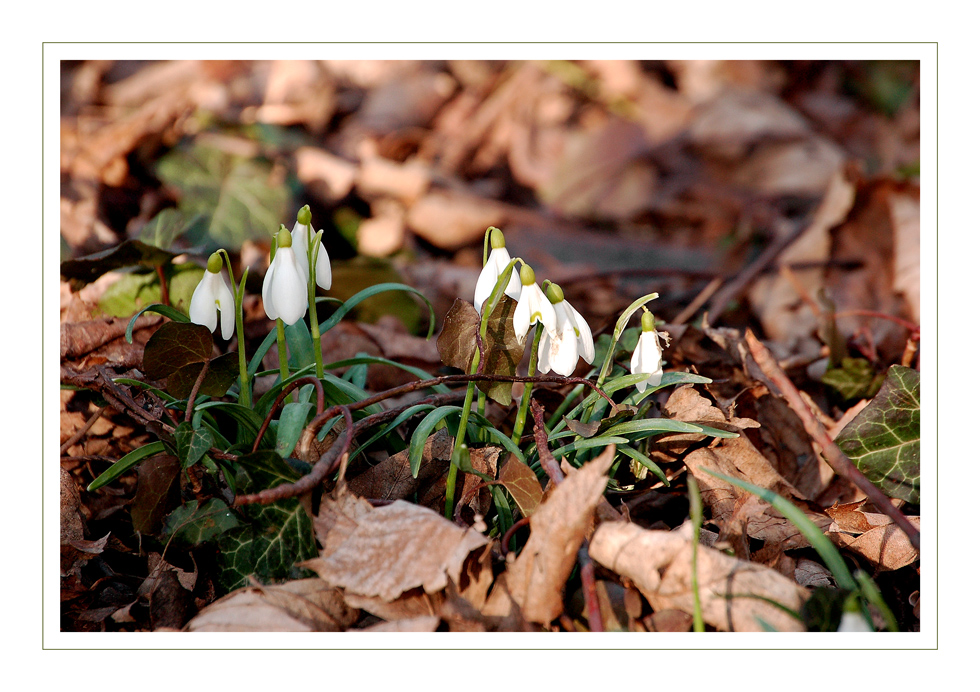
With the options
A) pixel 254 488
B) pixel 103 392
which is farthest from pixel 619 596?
pixel 103 392

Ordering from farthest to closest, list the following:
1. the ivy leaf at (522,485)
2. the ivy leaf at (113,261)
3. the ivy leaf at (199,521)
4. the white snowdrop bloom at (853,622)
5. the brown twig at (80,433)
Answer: the ivy leaf at (113,261), the brown twig at (80,433), the ivy leaf at (199,521), the ivy leaf at (522,485), the white snowdrop bloom at (853,622)

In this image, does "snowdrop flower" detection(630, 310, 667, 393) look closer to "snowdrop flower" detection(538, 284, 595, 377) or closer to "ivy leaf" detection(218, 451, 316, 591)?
"snowdrop flower" detection(538, 284, 595, 377)

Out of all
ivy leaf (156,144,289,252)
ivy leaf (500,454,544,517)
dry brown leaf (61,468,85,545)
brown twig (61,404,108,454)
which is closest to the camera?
ivy leaf (500,454,544,517)

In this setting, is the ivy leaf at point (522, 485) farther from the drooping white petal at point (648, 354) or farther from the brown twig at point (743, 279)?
the brown twig at point (743, 279)

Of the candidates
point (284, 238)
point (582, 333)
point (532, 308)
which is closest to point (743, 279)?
point (582, 333)

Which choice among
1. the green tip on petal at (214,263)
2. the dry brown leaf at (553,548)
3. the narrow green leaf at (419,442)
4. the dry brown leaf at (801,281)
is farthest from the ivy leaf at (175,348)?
the dry brown leaf at (801,281)

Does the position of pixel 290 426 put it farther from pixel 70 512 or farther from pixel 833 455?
pixel 833 455

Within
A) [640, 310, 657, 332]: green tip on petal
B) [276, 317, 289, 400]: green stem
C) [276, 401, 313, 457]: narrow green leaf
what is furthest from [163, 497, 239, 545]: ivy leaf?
[640, 310, 657, 332]: green tip on petal
